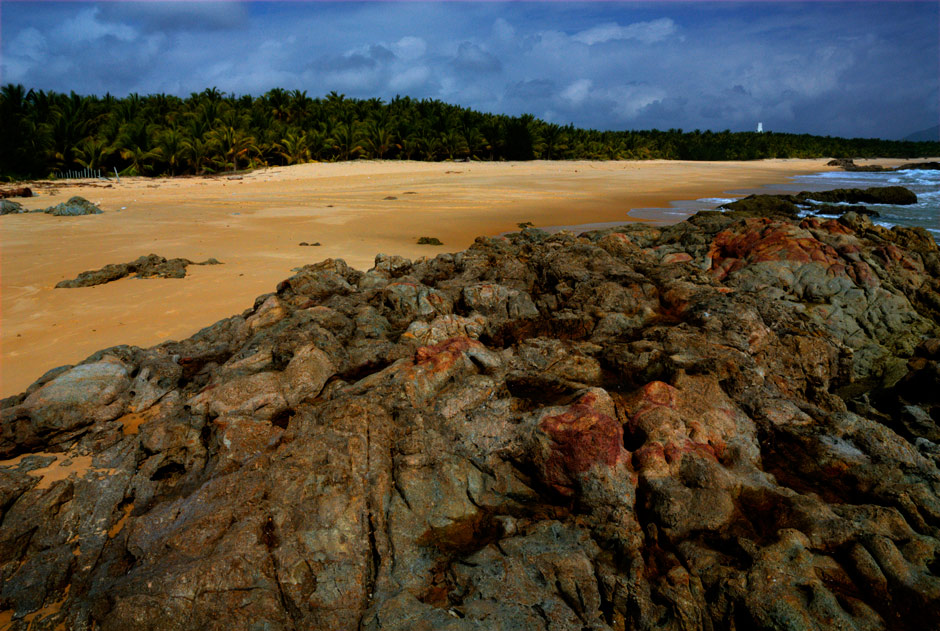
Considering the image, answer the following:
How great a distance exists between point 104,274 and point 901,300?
1414 centimetres

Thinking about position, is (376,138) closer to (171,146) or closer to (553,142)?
(171,146)

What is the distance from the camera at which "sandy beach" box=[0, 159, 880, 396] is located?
27.1 feet

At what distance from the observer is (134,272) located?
10891mm

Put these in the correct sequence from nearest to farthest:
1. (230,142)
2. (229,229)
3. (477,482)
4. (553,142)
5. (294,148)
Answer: (477,482)
(229,229)
(230,142)
(294,148)
(553,142)

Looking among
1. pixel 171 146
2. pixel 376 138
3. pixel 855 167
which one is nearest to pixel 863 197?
pixel 376 138

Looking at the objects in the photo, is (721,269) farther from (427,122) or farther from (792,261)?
(427,122)

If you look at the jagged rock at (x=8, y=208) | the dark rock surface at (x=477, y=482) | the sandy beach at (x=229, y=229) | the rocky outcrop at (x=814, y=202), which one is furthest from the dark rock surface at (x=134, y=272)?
the rocky outcrop at (x=814, y=202)

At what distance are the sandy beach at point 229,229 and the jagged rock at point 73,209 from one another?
0.66 meters

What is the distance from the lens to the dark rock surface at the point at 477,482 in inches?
116

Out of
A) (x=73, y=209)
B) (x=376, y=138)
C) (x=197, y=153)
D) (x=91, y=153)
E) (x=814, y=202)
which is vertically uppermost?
(x=376, y=138)

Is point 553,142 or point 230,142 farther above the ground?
point 553,142

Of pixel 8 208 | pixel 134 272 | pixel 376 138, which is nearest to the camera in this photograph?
pixel 134 272

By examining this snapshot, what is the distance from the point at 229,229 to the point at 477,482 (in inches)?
626

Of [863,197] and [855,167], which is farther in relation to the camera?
[855,167]
